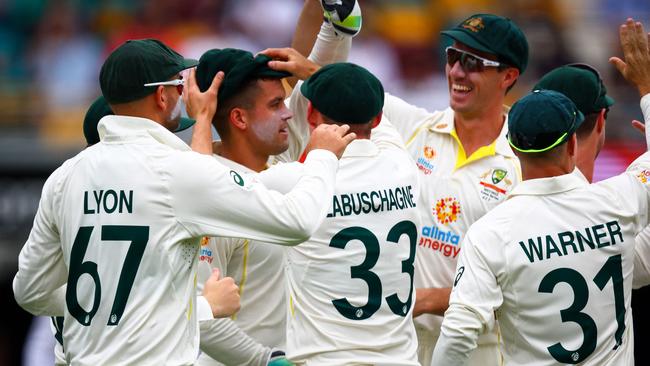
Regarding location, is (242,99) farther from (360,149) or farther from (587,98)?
(587,98)

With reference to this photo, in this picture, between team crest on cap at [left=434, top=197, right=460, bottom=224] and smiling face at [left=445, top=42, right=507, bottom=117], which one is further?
smiling face at [left=445, top=42, right=507, bottom=117]

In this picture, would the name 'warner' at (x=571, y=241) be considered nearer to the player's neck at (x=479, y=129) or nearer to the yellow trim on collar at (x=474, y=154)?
the yellow trim on collar at (x=474, y=154)

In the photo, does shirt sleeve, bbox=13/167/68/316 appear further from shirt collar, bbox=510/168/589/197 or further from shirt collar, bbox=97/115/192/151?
shirt collar, bbox=510/168/589/197

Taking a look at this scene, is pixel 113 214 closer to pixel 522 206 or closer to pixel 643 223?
pixel 522 206

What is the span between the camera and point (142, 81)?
225 inches

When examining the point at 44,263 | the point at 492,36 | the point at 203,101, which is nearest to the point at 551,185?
the point at 492,36

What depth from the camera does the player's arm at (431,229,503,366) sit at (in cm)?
583

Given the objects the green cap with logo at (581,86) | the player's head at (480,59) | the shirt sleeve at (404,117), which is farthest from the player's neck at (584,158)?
the shirt sleeve at (404,117)

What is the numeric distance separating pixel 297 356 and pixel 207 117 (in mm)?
1278

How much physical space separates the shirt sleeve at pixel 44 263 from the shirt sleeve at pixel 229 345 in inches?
29.6

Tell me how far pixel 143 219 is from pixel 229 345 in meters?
1.12

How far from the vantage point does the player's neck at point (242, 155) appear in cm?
671

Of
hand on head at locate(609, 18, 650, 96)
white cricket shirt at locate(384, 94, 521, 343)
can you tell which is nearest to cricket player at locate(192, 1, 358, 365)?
white cricket shirt at locate(384, 94, 521, 343)

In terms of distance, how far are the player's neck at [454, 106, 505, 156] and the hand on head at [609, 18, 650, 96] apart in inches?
38.0
